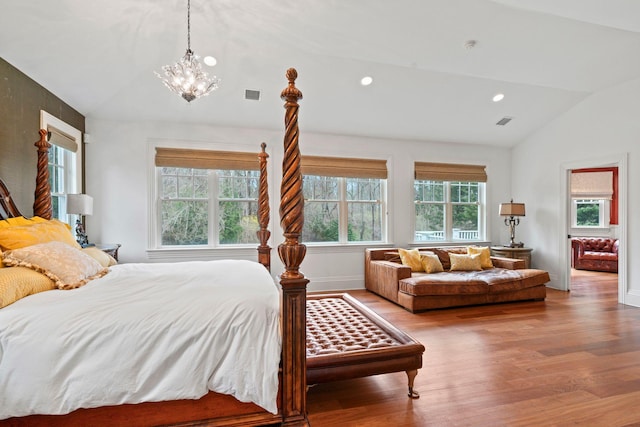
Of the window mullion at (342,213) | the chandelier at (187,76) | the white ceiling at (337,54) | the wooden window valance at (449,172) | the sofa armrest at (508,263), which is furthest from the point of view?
the wooden window valance at (449,172)

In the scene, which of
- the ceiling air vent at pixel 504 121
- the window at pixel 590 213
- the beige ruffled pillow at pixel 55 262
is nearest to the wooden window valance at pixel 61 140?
the beige ruffled pillow at pixel 55 262

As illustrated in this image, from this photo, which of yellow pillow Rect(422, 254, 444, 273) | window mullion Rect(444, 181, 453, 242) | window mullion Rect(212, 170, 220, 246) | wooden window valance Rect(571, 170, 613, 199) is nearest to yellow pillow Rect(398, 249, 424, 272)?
yellow pillow Rect(422, 254, 444, 273)

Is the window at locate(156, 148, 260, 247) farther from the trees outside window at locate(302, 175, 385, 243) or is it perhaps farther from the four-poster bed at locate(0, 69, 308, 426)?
the four-poster bed at locate(0, 69, 308, 426)

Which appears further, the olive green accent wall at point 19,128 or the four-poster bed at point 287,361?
the olive green accent wall at point 19,128

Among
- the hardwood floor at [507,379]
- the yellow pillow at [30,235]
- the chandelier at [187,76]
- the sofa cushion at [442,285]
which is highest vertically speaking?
the chandelier at [187,76]

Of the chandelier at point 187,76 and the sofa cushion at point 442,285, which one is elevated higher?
the chandelier at point 187,76

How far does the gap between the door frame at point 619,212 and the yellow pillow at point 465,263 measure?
4.91 ft

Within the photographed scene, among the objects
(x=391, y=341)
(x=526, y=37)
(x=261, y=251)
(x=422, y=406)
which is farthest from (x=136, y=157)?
(x=526, y=37)

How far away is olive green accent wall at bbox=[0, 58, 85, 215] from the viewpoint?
2914mm

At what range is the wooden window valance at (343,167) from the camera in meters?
5.15

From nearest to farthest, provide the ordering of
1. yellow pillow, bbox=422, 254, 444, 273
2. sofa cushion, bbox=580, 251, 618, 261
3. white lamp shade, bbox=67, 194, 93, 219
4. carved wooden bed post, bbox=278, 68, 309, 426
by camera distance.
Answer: carved wooden bed post, bbox=278, 68, 309, 426 < white lamp shade, bbox=67, 194, 93, 219 < yellow pillow, bbox=422, 254, 444, 273 < sofa cushion, bbox=580, 251, 618, 261

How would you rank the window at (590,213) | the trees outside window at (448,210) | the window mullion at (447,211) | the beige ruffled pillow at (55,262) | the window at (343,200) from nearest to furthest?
the beige ruffled pillow at (55,262)
the window at (343,200)
the trees outside window at (448,210)
the window mullion at (447,211)
the window at (590,213)

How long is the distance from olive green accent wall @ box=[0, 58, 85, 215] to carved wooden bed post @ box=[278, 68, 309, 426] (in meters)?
2.87

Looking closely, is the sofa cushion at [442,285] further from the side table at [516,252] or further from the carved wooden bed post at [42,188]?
the carved wooden bed post at [42,188]
